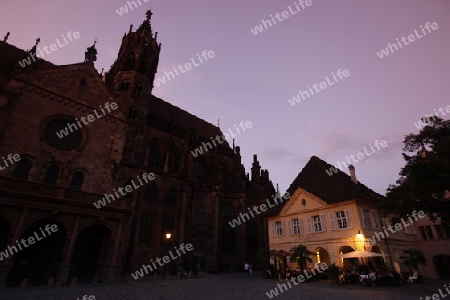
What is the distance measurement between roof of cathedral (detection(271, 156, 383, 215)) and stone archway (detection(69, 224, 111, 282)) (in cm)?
1631

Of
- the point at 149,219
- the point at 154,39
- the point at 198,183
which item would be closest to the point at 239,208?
the point at 198,183

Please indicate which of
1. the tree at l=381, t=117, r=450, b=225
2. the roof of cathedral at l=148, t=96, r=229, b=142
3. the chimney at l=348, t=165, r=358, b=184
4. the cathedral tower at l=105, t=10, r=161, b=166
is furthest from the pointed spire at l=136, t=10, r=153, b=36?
the tree at l=381, t=117, r=450, b=225

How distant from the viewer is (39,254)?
61.7 ft

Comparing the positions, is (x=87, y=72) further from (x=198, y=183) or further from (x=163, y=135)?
(x=198, y=183)

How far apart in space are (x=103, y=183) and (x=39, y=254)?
6723mm

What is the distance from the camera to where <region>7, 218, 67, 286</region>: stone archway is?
18094mm

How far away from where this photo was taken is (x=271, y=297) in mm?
12180

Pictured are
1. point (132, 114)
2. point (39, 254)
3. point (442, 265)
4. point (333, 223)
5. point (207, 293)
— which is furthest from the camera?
point (132, 114)

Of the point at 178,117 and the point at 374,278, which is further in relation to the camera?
the point at 178,117

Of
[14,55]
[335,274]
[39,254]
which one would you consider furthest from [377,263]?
[14,55]

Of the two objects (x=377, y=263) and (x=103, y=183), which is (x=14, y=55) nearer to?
(x=103, y=183)

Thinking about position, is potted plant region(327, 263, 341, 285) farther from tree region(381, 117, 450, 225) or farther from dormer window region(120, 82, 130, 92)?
dormer window region(120, 82, 130, 92)

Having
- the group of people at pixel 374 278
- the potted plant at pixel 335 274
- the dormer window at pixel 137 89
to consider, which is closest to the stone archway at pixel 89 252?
the potted plant at pixel 335 274

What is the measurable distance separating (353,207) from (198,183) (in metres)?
20.2
